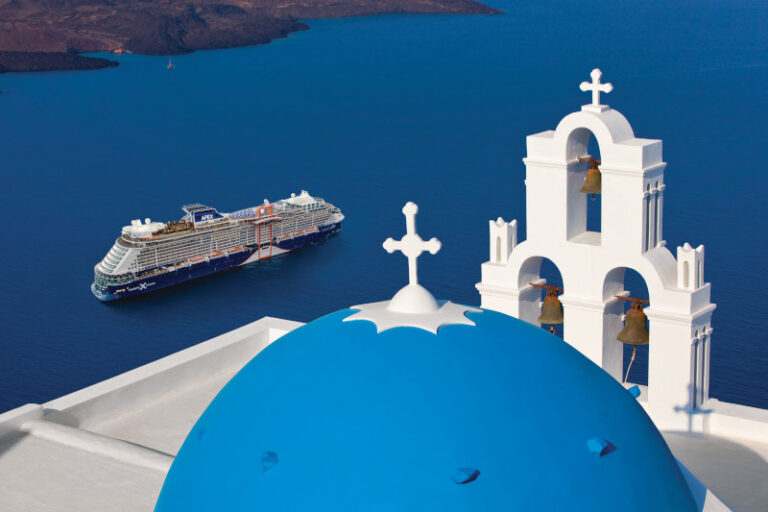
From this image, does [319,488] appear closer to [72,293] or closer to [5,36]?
[72,293]

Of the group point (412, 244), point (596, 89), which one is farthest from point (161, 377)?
point (412, 244)

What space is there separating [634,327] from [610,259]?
3.00ft

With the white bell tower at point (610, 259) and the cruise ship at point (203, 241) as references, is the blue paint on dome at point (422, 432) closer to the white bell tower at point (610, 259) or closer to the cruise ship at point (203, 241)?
the white bell tower at point (610, 259)

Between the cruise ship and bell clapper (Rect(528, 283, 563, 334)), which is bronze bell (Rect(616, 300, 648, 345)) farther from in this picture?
the cruise ship

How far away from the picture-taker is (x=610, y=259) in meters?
12.2

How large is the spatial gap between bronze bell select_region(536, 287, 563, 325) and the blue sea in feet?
66.6

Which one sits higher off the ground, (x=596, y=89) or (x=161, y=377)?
(x=596, y=89)

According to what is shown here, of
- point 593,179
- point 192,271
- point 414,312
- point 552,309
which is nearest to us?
point 414,312

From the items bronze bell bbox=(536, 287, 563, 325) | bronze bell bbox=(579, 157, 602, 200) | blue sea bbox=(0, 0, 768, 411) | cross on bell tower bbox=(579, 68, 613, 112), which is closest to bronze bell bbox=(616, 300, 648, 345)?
bronze bell bbox=(536, 287, 563, 325)

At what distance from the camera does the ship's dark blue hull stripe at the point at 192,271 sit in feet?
164

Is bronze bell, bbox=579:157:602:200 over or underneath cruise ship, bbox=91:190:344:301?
over

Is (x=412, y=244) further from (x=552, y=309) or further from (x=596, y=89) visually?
(x=552, y=309)

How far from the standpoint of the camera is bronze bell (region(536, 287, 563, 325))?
512 inches

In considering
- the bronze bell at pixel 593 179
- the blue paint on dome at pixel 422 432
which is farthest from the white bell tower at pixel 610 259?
the blue paint on dome at pixel 422 432
